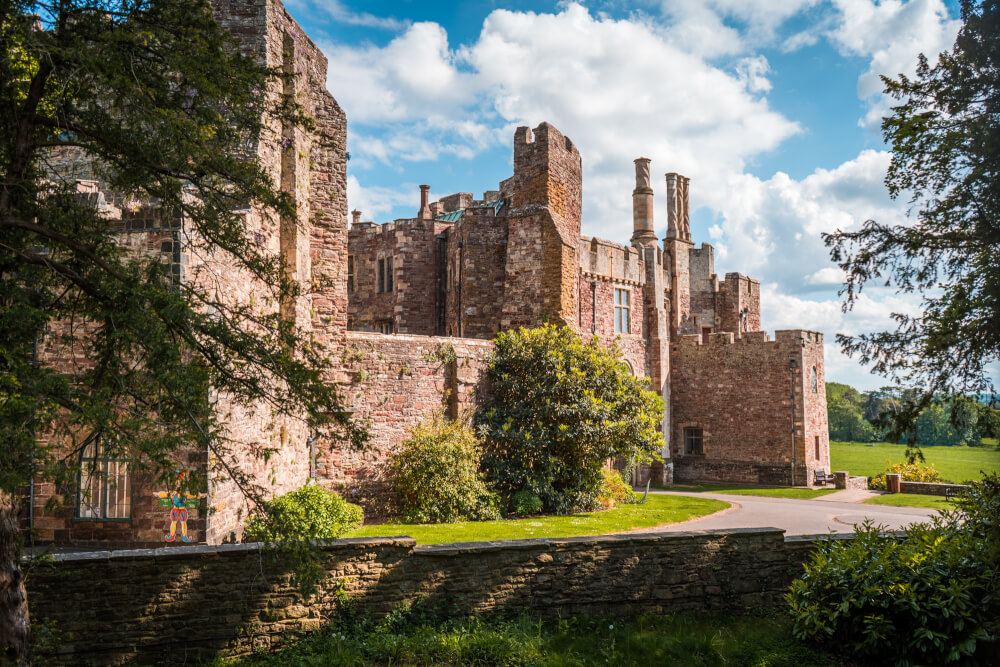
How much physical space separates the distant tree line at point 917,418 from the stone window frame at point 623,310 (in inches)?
387

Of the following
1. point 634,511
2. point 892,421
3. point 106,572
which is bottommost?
point 634,511

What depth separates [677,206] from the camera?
1326 inches

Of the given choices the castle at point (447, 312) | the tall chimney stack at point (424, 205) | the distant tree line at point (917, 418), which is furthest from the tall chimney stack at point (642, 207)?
the distant tree line at point (917, 418)

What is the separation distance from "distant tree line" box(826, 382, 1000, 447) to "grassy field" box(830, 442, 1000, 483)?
4.15 feet

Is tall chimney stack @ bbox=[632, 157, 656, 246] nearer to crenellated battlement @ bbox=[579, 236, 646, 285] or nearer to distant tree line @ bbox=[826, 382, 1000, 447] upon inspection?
crenellated battlement @ bbox=[579, 236, 646, 285]

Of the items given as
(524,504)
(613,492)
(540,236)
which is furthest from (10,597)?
(540,236)

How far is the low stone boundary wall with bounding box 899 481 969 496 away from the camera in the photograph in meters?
25.4

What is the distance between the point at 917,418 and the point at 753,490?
66.2ft

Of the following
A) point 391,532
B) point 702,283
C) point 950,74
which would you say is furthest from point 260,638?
point 702,283

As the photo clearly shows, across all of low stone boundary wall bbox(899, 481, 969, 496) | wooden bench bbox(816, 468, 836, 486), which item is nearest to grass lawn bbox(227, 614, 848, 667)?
low stone boundary wall bbox(899, 481, 969, 496)

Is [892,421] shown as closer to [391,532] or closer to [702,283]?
[391,532]

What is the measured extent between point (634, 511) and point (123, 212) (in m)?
14.6

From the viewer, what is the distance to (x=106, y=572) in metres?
7.63

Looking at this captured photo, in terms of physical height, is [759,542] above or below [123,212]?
below
